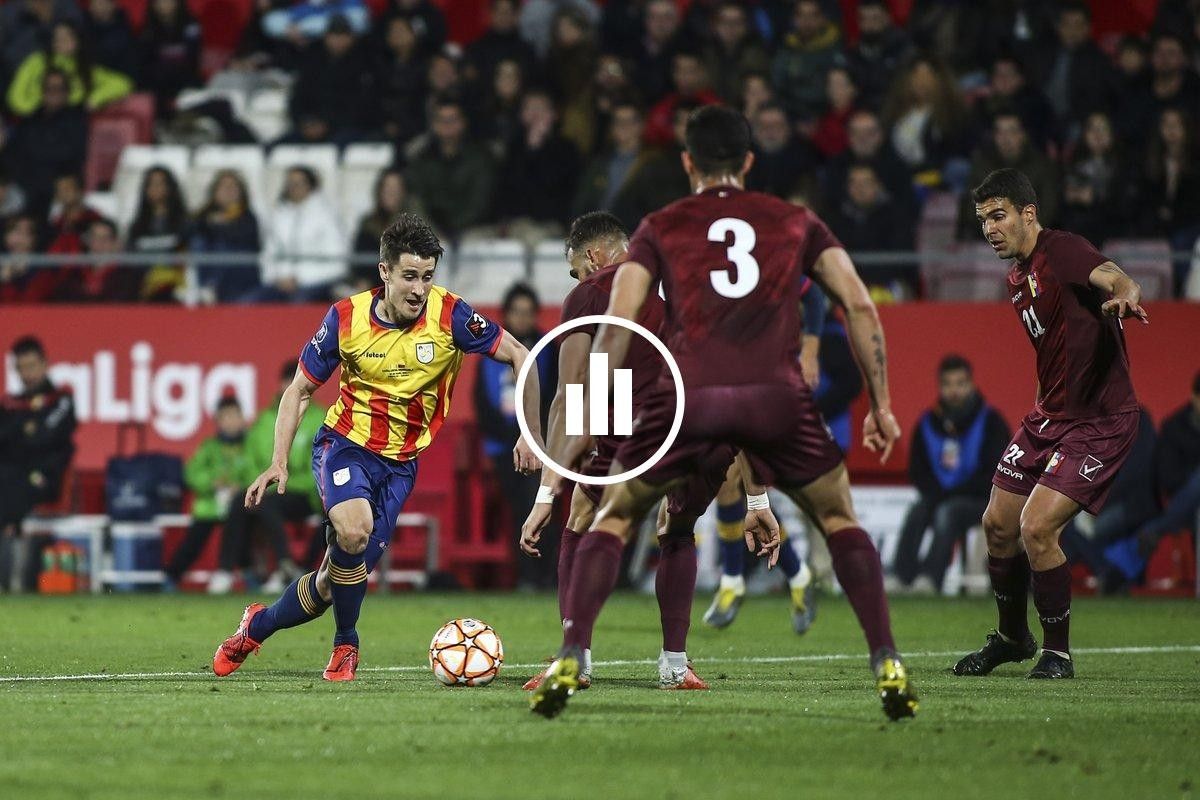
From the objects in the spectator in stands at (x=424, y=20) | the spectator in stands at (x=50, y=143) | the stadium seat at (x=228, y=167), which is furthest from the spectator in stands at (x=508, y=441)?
the spectator in stands at (x=50, y=143)

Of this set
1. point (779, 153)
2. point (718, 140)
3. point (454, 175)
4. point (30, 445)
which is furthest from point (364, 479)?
point (454, 175)

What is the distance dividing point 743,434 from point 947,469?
391 inches

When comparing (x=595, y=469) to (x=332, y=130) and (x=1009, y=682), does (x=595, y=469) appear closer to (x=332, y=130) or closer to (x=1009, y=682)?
(x=1009, y=682)

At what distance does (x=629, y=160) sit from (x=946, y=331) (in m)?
3.57

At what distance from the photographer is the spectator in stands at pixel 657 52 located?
20453 mm

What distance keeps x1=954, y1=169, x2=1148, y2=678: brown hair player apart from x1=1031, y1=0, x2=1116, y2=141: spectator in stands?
9461mm

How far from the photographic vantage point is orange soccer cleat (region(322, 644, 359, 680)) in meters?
9.38

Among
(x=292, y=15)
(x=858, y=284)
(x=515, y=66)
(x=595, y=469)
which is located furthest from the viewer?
(x=292, y=15)

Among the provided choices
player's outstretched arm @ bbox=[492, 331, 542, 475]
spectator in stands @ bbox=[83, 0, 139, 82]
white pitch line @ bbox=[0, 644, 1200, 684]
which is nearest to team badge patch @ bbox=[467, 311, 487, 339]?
player's outstretched arm @ bbox=[492, 331, 542, 475]

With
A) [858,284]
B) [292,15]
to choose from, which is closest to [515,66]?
[292,15]

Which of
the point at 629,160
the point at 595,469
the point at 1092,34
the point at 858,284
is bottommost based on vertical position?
the point at 595,469

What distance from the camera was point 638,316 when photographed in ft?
29.9

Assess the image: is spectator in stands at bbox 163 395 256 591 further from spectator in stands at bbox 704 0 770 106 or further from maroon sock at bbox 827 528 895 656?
maroon sock at bbox 827 528 895 656

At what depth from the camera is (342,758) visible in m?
6.41
